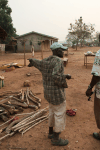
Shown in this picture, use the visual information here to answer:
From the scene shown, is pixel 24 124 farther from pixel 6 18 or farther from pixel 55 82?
pixel 6 18

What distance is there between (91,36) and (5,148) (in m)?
36.4

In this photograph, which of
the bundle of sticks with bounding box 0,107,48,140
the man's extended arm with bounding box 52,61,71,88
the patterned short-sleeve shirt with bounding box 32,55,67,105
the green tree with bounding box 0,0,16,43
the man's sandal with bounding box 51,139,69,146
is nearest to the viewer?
the man's extended arm with bounding box 52,61,71,88

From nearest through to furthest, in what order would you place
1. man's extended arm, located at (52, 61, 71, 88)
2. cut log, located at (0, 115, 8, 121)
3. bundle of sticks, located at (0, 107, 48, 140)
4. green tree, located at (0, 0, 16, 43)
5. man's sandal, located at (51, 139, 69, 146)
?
man's extended arm, located at (52, 61, 71, 88) → man's sandal, located at (51, 139, 69, 146) → bundle of sticks, located at (0, 107, 48, 140) → cut log, located at (0, 115, 8, 121) → green tree, located at (0, 0, 16, 43)

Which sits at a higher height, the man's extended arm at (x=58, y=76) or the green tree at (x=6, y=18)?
the green tree at (x=6, y=18)

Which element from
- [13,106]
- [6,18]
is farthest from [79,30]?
[13,106]

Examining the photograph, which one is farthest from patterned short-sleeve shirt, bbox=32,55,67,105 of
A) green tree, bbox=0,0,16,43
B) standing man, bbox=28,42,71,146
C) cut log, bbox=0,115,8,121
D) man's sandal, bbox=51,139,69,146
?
green tree, bbox=0,0,16,43

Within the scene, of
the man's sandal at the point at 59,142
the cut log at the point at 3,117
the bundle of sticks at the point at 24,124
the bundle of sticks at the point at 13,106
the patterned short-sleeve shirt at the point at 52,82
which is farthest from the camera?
the bundle of sticks at the point at 13,106

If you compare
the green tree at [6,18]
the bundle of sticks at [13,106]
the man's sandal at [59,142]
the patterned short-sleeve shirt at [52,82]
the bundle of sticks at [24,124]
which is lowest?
the man's sandal at [59,142]

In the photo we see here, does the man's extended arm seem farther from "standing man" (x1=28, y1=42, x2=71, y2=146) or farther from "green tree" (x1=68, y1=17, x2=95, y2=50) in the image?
"green tree" (x1=68, y1=17, x2=95, y2=50)

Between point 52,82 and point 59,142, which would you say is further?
point 59,142

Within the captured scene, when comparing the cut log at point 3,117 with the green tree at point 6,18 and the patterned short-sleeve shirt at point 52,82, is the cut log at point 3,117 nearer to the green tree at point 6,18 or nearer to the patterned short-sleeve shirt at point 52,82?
the patterned short-sleeve shirt at point 52,82

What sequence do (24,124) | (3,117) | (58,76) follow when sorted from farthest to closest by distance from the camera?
(3,117) → (24,124) → (58,76)

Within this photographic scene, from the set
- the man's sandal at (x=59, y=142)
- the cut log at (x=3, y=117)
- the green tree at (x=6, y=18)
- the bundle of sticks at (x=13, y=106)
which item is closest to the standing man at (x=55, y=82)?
the man's sandal at (x=59, y=142)

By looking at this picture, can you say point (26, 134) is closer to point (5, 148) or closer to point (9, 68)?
point (5, 148)
